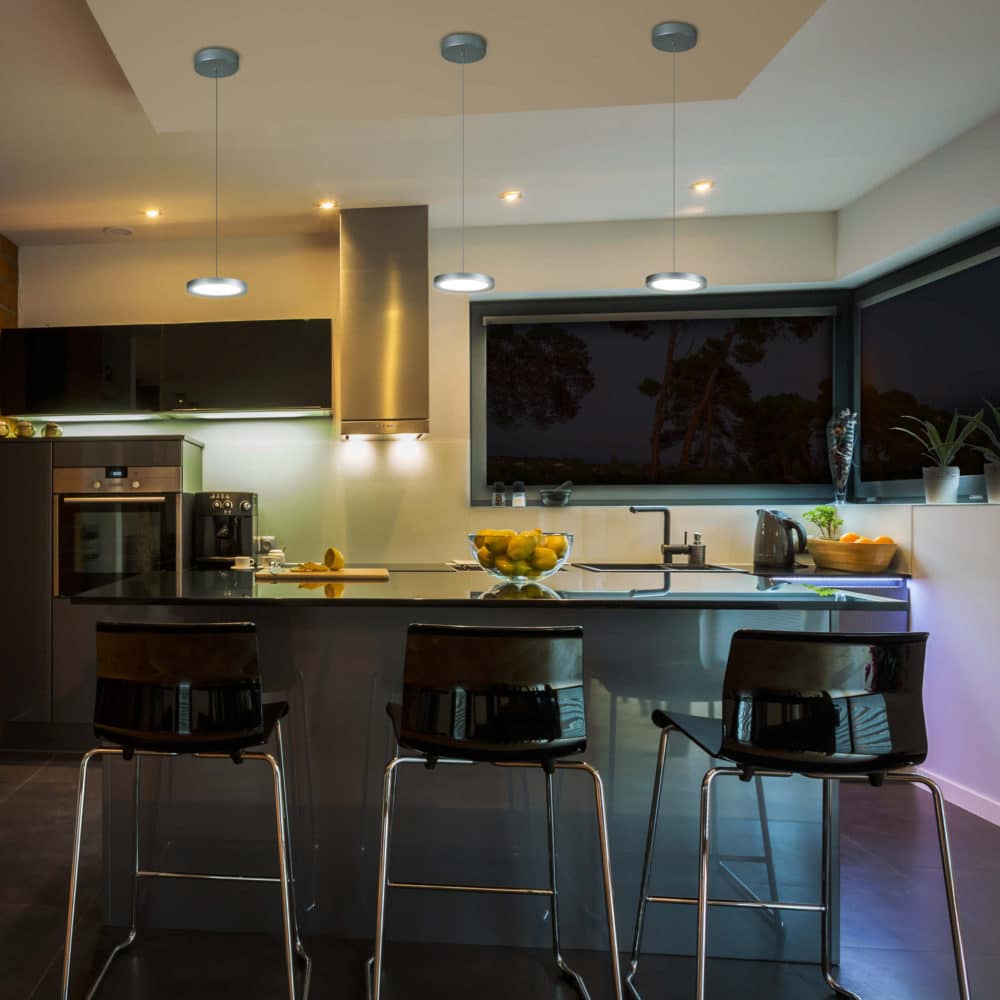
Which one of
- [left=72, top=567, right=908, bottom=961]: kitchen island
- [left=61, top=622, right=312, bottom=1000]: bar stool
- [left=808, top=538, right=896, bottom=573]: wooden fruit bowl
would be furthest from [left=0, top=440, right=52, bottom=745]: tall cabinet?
[left=808, top=538, right=896, bottom=573]: wooden fruit bowl

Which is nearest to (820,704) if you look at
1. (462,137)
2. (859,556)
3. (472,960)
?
(472,960)

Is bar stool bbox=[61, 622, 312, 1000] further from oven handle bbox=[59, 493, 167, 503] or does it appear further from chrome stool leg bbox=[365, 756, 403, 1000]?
oven handle bbox=[59, 493, 167, 503]

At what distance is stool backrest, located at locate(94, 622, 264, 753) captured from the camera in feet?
5.64

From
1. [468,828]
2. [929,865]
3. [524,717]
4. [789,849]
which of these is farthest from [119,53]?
[929,865]

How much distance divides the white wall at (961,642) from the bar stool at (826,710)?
170 cm

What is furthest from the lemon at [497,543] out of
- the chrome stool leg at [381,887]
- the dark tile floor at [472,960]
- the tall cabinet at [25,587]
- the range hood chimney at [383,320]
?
the tall cabinet at [25,587]

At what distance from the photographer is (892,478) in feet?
12.8

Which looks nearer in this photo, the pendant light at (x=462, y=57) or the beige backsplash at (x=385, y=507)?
the pendant light at (x=462, y=57)

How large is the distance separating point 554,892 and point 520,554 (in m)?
0.84

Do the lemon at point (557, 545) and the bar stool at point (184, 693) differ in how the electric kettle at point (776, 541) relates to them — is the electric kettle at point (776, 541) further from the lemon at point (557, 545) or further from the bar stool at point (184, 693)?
the bar stool at point (184, 693)

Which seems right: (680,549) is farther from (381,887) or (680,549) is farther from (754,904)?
(381,887)

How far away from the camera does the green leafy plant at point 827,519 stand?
158 inches

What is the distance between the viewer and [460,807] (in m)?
2.12

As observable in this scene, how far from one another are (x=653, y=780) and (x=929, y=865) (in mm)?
1202
